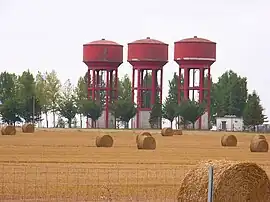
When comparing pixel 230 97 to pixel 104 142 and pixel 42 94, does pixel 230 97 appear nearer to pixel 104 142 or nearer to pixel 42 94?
pixel 42 94

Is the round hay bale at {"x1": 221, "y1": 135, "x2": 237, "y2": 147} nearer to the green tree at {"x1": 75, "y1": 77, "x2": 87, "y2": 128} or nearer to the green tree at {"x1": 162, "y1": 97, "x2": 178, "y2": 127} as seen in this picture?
the green tree at {"x1": 162, "y1": 97, "x2": 178, "y2": 127}

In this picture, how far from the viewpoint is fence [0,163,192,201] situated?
26.5 metres

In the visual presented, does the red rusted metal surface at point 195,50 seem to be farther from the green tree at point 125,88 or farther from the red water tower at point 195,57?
the green tree at point 125,88

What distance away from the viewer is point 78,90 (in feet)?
574

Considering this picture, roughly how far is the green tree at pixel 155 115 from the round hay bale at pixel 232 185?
126 metres

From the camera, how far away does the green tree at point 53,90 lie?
16675 cm

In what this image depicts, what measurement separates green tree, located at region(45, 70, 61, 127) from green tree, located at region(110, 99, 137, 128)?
587 inches

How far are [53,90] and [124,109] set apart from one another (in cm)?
2117

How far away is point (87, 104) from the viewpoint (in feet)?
494

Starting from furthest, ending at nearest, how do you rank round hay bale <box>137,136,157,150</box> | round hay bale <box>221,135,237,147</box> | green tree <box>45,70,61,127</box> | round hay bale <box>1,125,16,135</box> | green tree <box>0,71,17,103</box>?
green tree <box>45,70,61,127</box>, green tree <box>0,71,17,103</box>, round hay bale <box>1,125,16,135</box>, round hay bale <box>221,135,237,147</box>, round hay bale <box>137,136,157,150</box>

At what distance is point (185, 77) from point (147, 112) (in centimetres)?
1203

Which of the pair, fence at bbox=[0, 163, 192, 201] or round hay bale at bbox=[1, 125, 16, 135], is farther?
round hay bale at bbox=[1, 125, 16, 135]

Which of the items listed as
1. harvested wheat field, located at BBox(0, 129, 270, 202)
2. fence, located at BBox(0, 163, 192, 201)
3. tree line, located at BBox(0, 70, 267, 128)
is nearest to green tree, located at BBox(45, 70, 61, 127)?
tree line, located at BBox(0, 70, 267, 128)

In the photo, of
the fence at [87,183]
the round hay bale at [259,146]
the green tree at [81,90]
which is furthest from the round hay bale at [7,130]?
the green tree at [81,90]
